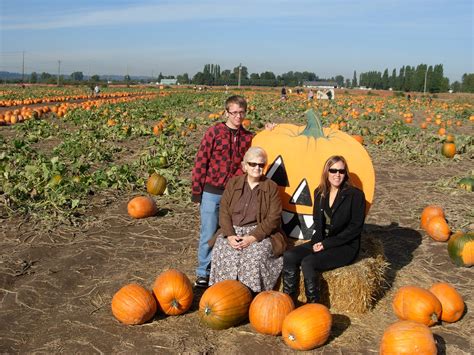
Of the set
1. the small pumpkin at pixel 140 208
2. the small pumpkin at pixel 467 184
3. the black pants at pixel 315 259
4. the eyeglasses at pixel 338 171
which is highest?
the eyeglasses at pixel 338 171

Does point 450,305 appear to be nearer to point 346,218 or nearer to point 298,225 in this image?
point 346,218

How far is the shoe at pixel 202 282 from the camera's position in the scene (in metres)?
5.23

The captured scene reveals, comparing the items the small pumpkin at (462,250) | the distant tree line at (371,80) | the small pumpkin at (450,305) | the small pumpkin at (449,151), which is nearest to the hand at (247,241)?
the small pumpkin at (450,305)

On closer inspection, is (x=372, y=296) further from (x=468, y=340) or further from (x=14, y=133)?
(x=14, y=133)

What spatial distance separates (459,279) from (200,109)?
23.1 meters

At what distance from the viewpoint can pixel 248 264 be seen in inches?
186

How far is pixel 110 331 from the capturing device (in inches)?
172

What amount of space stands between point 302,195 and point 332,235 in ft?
2.35

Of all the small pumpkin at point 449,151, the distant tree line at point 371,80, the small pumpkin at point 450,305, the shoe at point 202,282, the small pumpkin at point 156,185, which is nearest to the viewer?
the small pumpkin at point 450,305

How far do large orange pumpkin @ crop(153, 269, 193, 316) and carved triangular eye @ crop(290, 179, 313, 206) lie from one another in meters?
1.53

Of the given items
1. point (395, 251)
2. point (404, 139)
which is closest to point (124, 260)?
point (395, 251)

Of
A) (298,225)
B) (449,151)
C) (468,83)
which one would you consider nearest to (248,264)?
(298,225)

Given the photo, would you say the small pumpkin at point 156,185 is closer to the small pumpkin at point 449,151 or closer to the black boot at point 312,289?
the black boot at point 312,289

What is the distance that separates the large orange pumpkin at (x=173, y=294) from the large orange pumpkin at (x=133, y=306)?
10cm
